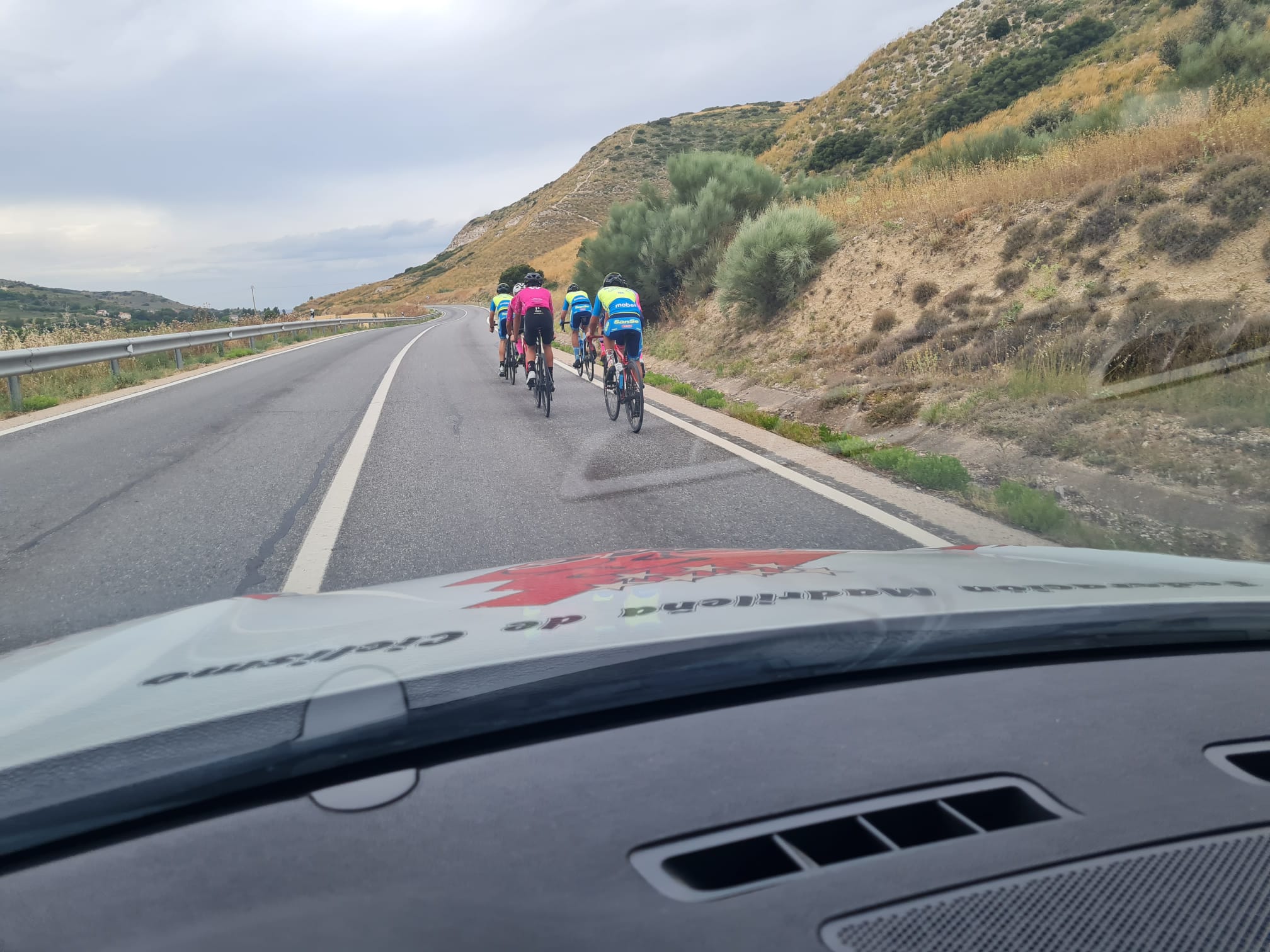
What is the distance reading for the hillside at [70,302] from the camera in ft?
156

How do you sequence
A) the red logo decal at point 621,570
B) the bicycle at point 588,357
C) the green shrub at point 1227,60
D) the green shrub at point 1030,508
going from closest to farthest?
the red logo decal at point 621,570 → the green shrub at point 1030,508 → the bicycle at point 588,357 → the green shrub at point 1227,60

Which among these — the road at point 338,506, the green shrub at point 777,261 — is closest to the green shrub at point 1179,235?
the road at point 338,506

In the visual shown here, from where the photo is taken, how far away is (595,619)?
6.98 ft

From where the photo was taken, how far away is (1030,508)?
627 centimetres

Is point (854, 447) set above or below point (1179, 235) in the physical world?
below

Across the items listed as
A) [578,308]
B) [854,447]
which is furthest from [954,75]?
[854,447]

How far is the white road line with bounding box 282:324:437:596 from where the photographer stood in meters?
5.19

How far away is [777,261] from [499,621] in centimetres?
1594

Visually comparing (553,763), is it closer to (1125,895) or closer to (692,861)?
(692,861)

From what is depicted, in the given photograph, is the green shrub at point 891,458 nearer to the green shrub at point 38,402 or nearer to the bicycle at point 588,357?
the bicycle at point 588,357

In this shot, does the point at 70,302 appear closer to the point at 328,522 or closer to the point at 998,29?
the point at 998,29

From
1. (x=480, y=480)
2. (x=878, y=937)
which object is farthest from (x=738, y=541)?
(x=878, y=937)

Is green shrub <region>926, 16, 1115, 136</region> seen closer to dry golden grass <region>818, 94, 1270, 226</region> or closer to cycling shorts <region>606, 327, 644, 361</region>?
dry golden grass <region>818, 94, 1270, 226</region>

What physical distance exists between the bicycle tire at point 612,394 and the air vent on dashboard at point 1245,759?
31.9ft
